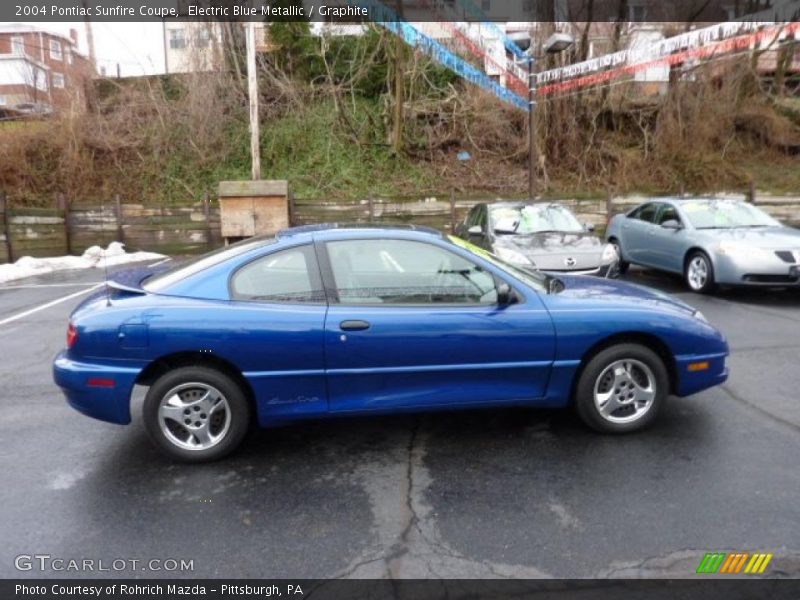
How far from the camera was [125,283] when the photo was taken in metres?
4.18

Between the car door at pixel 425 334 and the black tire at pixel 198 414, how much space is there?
595mm

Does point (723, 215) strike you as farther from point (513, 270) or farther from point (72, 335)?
point (72, 335)

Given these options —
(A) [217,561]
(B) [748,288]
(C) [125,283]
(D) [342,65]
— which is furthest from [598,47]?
(A) [217,561]

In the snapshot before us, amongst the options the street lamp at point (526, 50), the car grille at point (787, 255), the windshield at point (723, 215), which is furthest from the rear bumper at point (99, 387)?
the street lamp at point (526, 50)

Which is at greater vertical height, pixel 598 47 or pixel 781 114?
pixel 598 47

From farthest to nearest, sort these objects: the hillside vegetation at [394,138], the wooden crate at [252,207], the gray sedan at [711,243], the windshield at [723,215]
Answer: the hillside vegetation at [394,138]
the wooden crate at [252,207]
the windshield at [723,215]
the gray sedan at [711,243]

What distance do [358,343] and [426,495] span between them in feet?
3.18

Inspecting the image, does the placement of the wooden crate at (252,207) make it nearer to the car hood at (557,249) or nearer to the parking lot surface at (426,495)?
the car hood at (557,249)

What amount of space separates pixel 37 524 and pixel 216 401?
3.62 feet

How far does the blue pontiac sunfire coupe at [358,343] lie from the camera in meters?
3.74

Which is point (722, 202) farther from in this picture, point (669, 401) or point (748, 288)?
point (669, 401)

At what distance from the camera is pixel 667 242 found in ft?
31.9
